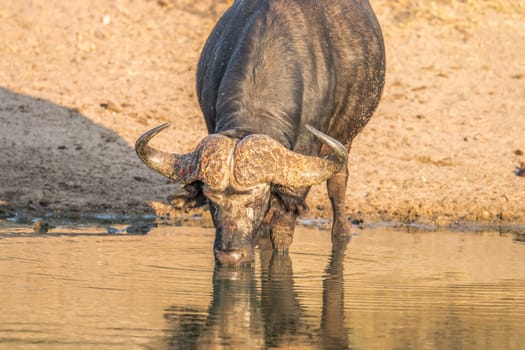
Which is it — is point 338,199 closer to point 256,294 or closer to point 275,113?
point 275,113

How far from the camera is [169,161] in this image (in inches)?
349

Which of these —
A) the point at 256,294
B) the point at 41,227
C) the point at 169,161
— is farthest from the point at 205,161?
the point at 41,227

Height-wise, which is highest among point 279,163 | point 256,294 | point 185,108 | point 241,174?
point 185,108

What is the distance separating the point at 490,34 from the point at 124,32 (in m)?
5.88

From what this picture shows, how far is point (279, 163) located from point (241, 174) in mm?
356

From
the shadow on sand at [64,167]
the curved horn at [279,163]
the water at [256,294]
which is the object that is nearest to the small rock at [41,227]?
the water at [256,294]

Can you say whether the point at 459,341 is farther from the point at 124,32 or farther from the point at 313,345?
the point at 124,32

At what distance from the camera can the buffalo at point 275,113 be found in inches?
333

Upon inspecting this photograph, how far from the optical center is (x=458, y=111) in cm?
1634

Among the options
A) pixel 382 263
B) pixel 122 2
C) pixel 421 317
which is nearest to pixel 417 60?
pixel 122 2

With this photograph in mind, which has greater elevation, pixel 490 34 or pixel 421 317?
pixel 490 34

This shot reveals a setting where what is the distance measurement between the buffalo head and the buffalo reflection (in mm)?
244

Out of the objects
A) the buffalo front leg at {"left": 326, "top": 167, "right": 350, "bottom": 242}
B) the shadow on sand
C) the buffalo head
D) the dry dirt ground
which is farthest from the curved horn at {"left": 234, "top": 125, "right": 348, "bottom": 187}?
the shadow on sand

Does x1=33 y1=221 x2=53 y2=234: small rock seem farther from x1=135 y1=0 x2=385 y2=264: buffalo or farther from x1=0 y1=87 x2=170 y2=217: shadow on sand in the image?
x1=135 y1=0 x2=385 y2=264: buffalo
